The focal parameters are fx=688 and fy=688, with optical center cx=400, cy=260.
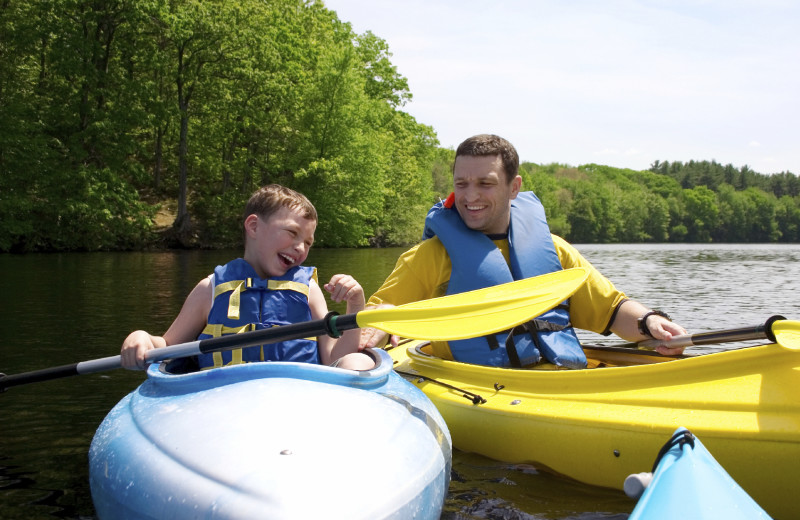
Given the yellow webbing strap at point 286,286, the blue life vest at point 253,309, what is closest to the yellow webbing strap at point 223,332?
the blue life vest at point 253,309

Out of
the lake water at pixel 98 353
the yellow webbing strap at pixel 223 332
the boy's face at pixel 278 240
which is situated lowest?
the lake water at pixel 98 353

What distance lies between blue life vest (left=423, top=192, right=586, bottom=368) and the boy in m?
0.90

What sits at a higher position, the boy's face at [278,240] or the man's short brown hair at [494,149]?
the man's short brown hair at [494,149]

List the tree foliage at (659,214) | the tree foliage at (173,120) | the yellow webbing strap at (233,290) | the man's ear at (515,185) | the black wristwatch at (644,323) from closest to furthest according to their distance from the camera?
the yellow webbing strap at (233,290), the black wristwatch at (644,323), the man's ear at (515,185), the tree foliage at (173,120), the tree foliage at (659,214)

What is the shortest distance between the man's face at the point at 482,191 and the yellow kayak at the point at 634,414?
810mm

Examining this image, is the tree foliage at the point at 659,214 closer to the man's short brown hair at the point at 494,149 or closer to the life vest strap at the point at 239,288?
the man's short brown hair at the point at 494,149

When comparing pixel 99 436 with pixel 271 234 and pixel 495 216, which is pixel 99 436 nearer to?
pixel 271 234

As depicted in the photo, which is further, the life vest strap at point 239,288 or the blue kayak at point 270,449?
the life vest strap at point 239,288

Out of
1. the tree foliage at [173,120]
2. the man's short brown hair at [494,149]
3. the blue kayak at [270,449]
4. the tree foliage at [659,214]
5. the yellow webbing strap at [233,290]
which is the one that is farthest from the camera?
the tree foliage at [659,214]

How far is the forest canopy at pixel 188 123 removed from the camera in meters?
18.6

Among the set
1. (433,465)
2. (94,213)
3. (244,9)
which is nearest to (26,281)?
(94,213)

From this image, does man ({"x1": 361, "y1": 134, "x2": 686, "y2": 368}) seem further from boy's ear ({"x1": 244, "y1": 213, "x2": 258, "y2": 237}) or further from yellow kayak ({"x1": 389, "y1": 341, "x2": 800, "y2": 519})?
boy's ear ({"x1": 244, "y1": 213, "x2": 258, "y2": 237})

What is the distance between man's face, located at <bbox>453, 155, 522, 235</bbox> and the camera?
361 cm

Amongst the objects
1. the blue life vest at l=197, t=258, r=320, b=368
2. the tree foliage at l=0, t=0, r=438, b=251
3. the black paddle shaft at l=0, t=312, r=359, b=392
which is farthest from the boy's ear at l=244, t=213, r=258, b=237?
the tree foliage at l=0, t=0, r=438, b=251
